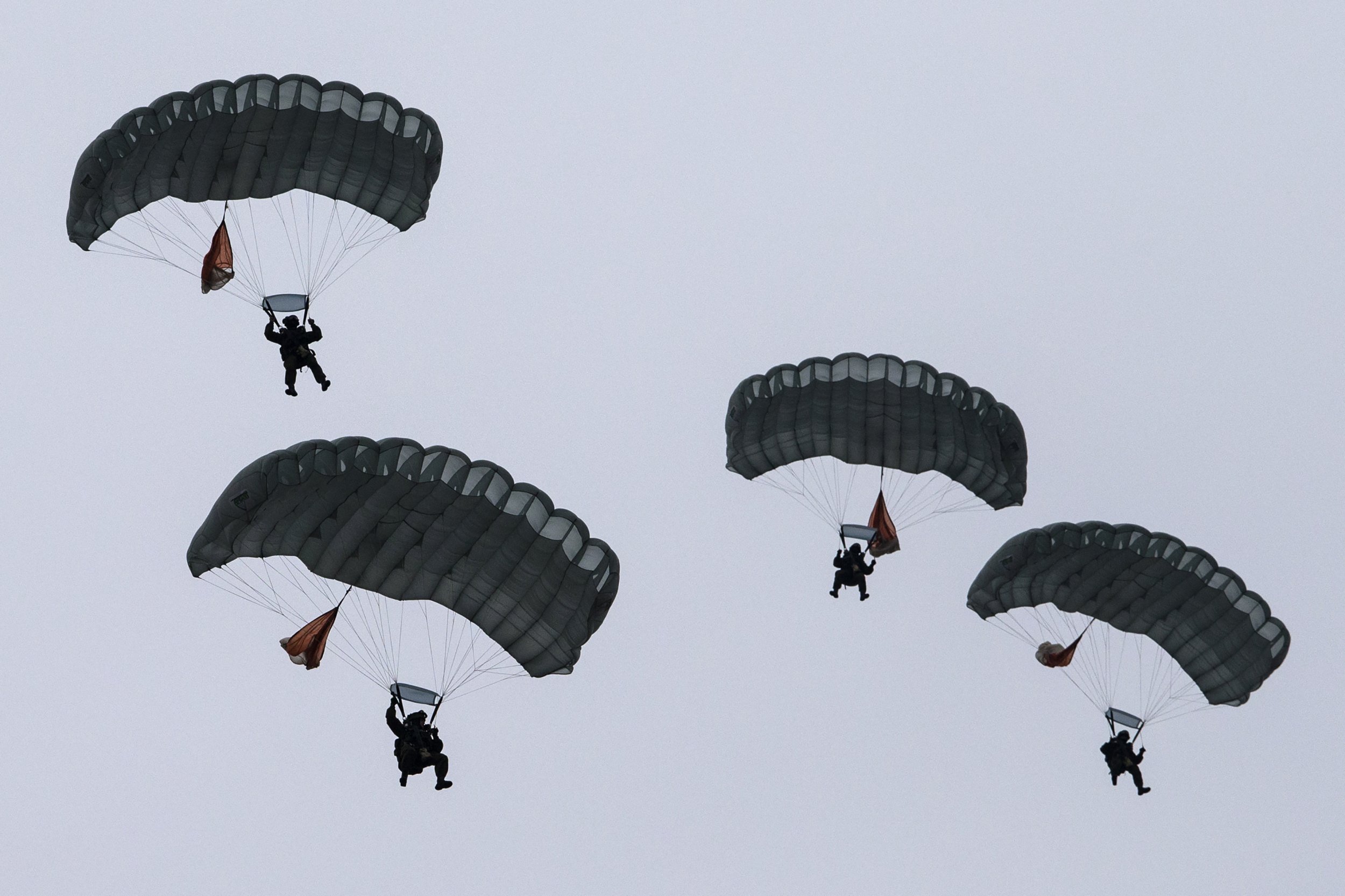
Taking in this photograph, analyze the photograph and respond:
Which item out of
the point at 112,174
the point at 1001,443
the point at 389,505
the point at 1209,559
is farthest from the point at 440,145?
the point at 1209,559

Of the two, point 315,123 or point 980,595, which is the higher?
point 315,123

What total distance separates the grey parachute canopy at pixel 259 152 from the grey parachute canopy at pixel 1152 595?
33.0 feet

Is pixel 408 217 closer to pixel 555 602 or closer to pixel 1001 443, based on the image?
pixel 555 602

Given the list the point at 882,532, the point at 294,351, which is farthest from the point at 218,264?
the point at 882,532

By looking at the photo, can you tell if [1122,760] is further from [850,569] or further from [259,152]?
[259,152]

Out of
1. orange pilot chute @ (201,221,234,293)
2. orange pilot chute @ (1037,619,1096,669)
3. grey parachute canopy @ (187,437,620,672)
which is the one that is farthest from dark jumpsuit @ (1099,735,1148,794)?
orange pilot chute @ (201,221,234,293)

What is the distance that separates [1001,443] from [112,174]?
13.5m

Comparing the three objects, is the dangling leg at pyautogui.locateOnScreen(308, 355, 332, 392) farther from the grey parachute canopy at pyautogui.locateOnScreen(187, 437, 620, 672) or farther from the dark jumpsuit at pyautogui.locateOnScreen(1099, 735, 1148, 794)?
the dark jumpsuit at pyautogui.locateOnScreen(1099, 735, 1148, 794)

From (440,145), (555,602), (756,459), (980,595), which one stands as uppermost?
(440,145)

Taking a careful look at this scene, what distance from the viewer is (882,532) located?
112 ft

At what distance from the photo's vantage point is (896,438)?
31906mm

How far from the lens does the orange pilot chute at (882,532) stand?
34.2 m

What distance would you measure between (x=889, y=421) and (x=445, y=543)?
27.8ft

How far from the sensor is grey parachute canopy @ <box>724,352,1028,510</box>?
31.5 meters
